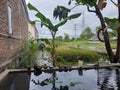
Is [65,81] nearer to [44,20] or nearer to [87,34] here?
[44,20]

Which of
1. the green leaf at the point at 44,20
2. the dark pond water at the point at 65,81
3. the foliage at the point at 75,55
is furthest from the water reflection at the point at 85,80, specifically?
the foliage at the point at 75,55

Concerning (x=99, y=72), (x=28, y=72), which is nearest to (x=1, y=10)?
(x=28, y=72)

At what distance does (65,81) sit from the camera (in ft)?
27.3

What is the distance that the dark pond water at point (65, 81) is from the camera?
24.1 feet

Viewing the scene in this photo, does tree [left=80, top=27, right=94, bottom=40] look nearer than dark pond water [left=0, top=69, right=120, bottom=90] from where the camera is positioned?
No

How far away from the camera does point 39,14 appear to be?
11.6 m

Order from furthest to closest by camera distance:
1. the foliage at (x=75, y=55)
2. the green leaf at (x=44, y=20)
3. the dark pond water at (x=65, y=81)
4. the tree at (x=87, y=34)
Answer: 1. the tree at (x=87, y=34)
2. the foliage at (x=75, y=55)
3. the green leaf at (x=44, y=20)
4. the dark pond water at (x=65, y=81)

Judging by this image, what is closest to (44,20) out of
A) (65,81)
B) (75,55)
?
(65,81)

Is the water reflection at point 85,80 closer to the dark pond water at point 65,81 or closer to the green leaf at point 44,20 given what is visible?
the dark pond water at point 65,81

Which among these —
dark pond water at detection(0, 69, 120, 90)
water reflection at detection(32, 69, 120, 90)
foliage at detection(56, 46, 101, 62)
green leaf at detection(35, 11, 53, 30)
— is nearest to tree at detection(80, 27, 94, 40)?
foliage at detection(56, 46, 101, 62)

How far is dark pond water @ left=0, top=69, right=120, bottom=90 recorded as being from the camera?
734cm

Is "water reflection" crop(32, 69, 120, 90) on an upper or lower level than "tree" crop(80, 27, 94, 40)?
lower

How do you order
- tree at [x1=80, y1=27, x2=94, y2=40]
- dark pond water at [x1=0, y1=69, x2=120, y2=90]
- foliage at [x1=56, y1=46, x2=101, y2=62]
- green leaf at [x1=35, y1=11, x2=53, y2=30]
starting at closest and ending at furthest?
1. dark pond water at [x1=0, y1=69, x2=120, y2=90]
2. green leaf at [x1=35, y1=11, x2=53, y2=30]
3. foliage at [x1=56, y1=46, x2=101, y2=62]
4. tree at [x1=80, y1=27, x2=94, y2=40]

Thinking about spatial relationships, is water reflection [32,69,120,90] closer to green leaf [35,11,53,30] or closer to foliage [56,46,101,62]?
green leaf [35,11,53,30]
